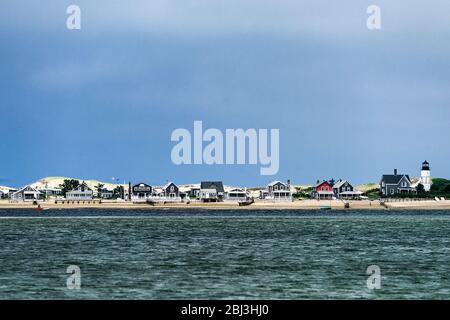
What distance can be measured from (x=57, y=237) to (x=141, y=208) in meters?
123

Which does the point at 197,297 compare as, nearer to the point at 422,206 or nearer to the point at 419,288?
the point at 419,288
